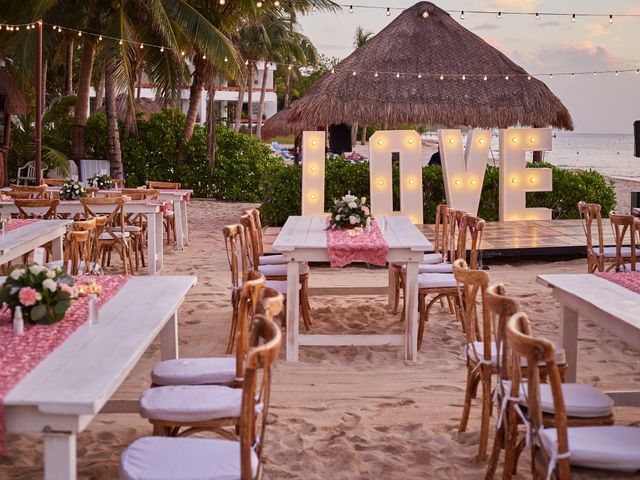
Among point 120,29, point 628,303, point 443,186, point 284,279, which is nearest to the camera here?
point 628,303

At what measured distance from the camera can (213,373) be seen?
3.69 metres

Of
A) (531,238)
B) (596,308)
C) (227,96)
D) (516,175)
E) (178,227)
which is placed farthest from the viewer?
(227,96)

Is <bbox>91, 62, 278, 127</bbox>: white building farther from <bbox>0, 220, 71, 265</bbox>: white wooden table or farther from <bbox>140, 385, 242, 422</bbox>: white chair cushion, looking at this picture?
<bbox>140, 385, 242, 422</bbox>: white chair cushion

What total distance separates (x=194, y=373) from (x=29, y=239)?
105 inches

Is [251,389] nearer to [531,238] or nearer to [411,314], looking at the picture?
[411,314]

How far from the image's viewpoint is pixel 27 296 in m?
3.33

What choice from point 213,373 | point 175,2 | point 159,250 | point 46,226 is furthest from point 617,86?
point 213,373

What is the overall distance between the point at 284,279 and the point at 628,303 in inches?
121

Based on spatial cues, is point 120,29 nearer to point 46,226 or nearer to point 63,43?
point 63,43

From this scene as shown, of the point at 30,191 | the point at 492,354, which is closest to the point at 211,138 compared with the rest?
the point at 30,191

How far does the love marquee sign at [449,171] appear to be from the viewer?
36.9 feet

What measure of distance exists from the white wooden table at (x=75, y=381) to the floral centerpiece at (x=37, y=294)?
15 cm

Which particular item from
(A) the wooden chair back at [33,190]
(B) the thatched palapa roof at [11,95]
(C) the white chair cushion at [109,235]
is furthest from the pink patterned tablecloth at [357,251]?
(B) the thatched palapa roof at [11,95]

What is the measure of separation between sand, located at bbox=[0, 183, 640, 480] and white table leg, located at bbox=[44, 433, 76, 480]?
125 centimetres
